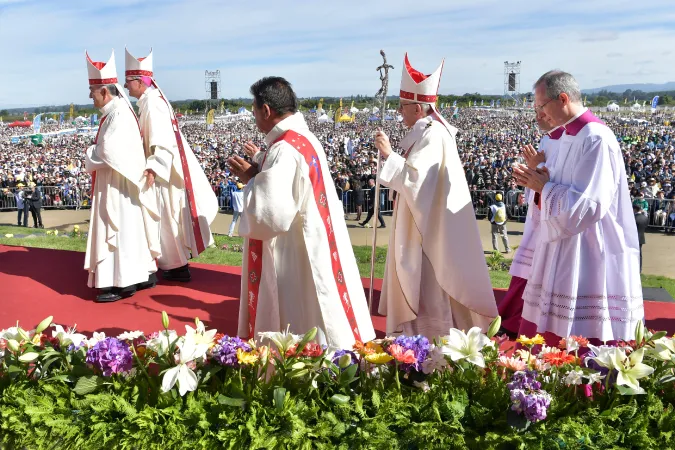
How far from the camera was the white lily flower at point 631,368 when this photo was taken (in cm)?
211

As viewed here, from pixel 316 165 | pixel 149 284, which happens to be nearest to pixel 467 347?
pixel 316 165

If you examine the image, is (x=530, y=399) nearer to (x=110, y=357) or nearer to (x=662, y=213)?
(x=110, y=357)

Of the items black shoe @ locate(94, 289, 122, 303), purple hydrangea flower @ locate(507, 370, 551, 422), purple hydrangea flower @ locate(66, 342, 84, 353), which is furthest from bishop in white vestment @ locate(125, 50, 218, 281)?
purple hydrangea flower @ locate(507, 370, 551, 422)

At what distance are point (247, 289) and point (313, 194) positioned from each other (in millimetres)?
654

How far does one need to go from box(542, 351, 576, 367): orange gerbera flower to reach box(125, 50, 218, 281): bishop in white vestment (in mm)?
3682

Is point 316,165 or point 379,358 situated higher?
point 316,165

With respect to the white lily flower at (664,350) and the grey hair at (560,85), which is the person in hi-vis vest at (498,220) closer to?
the grey hair at (560,85)

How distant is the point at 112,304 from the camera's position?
5.03m

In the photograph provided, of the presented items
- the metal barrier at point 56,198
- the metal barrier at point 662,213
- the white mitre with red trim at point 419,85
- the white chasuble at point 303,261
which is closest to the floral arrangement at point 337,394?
the white chasuble at point 303,261

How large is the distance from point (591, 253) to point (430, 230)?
116 centimetres

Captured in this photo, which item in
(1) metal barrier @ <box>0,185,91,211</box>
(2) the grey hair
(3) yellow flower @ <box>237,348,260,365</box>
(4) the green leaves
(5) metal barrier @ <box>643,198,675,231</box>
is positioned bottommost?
(1) metal barrier @ <box>0,185,91,211</box>

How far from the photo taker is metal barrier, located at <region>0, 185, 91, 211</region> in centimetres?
2314

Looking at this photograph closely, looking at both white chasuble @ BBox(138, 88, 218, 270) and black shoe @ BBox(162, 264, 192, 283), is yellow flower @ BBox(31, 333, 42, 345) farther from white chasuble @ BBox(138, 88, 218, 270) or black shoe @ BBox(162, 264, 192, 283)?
black shoe @ BBox(162, 264, 192, 283)

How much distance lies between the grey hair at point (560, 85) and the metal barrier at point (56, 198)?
71.8 feet
